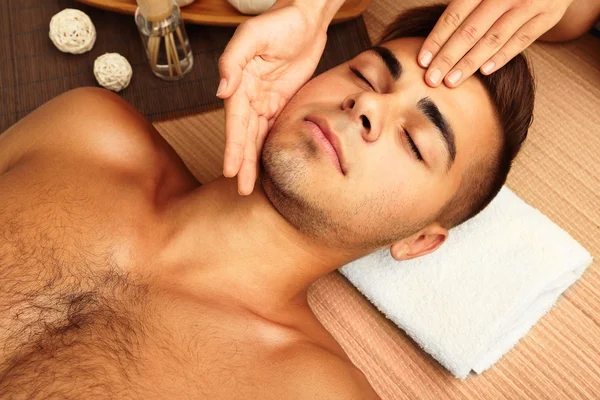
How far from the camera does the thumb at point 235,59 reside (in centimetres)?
120

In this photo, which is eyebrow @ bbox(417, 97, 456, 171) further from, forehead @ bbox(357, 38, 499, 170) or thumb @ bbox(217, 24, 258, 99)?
thumb @ bbox(217, 24, 258, 99)

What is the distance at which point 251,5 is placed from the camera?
7.07ft

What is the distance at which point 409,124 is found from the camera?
1.33 m

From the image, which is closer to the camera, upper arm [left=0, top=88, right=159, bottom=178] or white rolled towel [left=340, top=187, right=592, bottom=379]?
upper arm [left=0, top=88, right=159, bottom=178]

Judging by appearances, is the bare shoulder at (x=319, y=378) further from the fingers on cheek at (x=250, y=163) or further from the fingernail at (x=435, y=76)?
the fingernail at (x=435, y=76)

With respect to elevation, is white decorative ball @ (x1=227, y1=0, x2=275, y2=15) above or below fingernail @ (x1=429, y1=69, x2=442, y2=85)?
below

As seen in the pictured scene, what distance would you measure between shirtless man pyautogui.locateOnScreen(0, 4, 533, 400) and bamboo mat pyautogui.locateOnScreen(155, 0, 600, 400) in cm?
26

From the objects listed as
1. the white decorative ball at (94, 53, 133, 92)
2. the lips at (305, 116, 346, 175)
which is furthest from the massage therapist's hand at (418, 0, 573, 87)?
the white decorative ball at (94, 53, 133, 92)

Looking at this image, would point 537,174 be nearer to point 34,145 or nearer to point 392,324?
point 392,324

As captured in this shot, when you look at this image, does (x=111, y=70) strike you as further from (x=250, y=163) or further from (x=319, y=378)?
(x=319, y=378)

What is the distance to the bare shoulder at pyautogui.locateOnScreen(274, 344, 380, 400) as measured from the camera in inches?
52.2

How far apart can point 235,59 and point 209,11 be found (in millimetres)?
1116

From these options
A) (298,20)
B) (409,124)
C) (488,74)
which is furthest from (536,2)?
(298,20)

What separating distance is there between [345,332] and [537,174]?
3.00 feet
